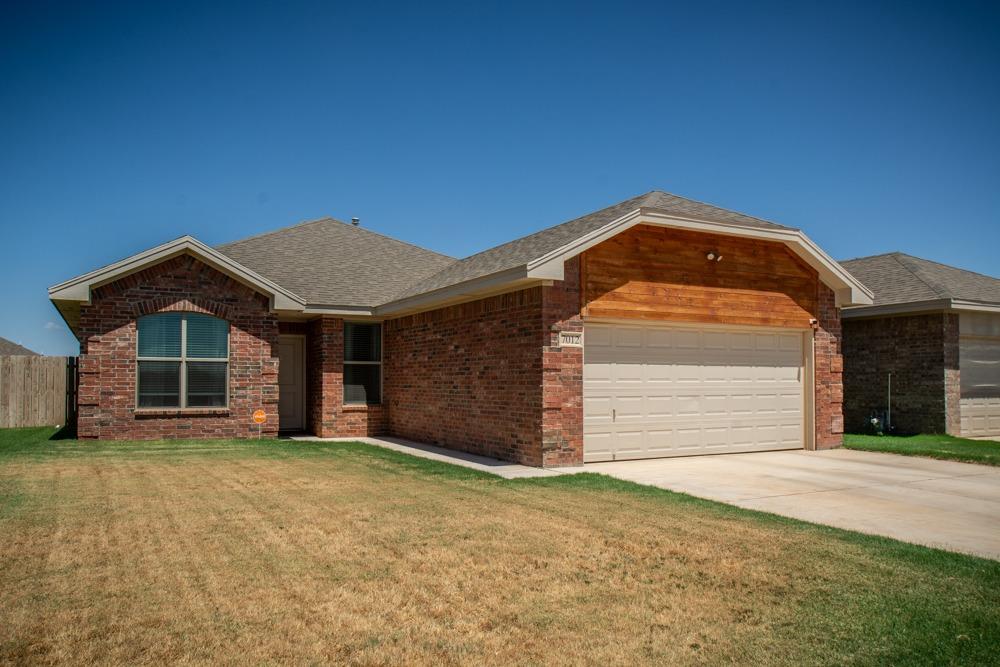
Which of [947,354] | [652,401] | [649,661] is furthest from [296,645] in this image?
[947,354]

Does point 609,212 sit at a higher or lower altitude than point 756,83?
lower

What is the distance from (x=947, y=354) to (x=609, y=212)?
960 cm

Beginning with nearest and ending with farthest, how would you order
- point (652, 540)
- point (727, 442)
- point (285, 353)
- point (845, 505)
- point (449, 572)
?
point (449, 572), point (652, 540), point (845, 505), point (727, 442), point (285, 353)

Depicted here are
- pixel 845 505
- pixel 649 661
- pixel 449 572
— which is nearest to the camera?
pixel 649 661

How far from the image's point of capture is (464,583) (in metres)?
5.24

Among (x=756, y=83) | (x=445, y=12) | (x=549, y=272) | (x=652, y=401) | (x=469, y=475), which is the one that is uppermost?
(x=445, y=12)

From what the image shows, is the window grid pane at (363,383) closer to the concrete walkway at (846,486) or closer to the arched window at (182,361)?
the arched window at (182,361)

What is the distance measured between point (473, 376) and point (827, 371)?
7.13 m

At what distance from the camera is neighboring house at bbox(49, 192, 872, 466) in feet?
39.5

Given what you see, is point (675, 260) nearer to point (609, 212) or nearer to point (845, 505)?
point (609, 212)

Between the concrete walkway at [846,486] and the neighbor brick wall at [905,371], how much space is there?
4583mm

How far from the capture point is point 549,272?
1112cm

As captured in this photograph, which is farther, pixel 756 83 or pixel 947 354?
pixel 947 354

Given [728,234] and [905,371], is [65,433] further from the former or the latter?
[905,371]
